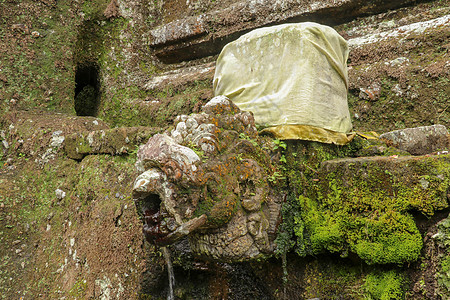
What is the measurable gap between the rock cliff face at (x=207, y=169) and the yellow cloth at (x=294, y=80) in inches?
6.0

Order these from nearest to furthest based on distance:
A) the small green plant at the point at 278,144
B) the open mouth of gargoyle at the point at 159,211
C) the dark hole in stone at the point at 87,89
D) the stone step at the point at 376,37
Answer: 1. the open mouth of gargoyle at the point at 159,211
2. the small green plant at the point at 278,144
3. the stone step at the point at 376,37
4. the dark hole in stone at the point at 87,89

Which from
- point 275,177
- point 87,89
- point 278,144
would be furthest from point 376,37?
point 87,89

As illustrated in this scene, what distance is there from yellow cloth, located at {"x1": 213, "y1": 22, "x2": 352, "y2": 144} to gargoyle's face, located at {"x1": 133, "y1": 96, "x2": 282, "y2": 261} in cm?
23

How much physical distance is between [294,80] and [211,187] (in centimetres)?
88

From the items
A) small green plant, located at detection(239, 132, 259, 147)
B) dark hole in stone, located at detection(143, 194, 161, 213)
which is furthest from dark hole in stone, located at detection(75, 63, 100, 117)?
dark hole in stone, located at detection(143, 194, 161, 213)

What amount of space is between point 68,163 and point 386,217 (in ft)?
8.84

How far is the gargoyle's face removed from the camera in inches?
62.5

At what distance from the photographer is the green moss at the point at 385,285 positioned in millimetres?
1710

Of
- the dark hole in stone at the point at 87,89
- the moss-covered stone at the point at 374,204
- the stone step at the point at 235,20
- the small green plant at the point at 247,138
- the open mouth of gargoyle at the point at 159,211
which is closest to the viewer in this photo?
the open mouth of gargoyle at the point at 159,211

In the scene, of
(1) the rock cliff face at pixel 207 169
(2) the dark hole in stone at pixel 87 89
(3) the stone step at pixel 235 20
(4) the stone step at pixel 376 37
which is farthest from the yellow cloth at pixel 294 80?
(2) the dark hole in stone at pixel 87 89

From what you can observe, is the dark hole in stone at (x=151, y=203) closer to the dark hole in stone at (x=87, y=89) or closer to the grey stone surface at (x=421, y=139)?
the grey stone surface at (x=421, y=139)

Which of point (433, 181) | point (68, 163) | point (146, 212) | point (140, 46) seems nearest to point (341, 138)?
point (433, 181)

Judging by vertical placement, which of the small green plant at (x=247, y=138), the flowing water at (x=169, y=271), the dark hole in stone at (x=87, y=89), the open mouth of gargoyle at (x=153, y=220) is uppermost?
the small green plant at (x=247, y=138)

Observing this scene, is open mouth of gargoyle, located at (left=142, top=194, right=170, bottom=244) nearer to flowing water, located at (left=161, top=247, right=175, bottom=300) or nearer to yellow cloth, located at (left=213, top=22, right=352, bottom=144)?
flowing water, located at (left=161, top=247, right=175, bottom=300)
